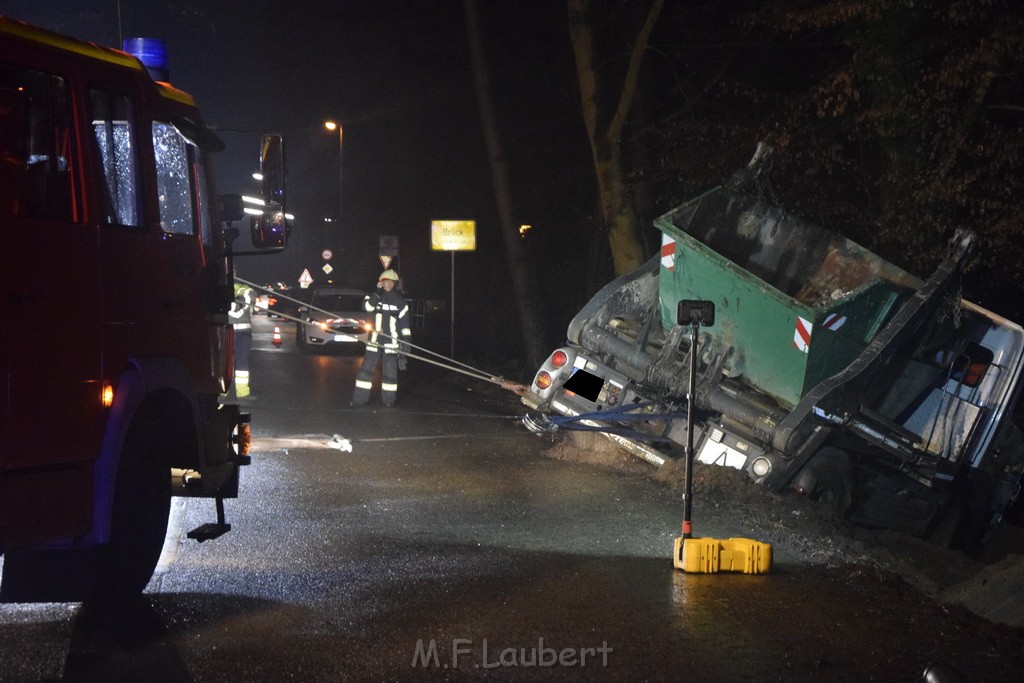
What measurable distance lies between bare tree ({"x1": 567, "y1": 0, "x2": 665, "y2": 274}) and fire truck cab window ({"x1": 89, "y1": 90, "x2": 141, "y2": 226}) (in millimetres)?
11415

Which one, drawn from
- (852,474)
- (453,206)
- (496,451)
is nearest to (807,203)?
(496,451)

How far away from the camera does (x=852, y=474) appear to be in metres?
8.97

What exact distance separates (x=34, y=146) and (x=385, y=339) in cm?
1076

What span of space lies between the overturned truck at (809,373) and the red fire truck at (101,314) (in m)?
4.10

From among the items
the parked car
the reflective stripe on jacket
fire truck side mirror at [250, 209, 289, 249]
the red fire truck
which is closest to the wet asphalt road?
the red fire truck

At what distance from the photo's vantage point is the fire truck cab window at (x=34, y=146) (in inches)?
179

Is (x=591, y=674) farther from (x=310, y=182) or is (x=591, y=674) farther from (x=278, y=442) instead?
(x=310, y=182)

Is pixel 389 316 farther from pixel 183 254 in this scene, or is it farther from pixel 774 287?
pixel 183 254

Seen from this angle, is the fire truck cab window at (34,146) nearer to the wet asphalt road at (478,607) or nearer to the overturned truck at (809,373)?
the wet asphalt road at (478,607)

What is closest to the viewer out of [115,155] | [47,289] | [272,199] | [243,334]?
[47,289]

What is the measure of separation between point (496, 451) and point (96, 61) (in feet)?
23.2

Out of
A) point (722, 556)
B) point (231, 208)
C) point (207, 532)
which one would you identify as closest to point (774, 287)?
point (722, 556)

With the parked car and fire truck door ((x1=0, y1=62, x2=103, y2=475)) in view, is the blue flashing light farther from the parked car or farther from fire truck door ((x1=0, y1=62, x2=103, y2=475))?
the parked car

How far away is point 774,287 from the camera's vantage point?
9.30 m
